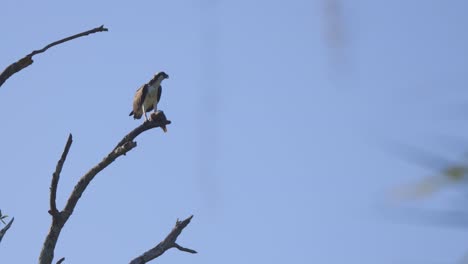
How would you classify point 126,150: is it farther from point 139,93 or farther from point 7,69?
point 139,93

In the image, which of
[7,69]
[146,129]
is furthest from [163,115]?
[7,69]

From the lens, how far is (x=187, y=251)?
32.1ft

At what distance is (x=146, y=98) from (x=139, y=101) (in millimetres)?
137

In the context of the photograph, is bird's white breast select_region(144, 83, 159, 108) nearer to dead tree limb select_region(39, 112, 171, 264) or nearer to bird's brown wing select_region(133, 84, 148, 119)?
bird's brown wing select_region(133, 84, 148, 119)

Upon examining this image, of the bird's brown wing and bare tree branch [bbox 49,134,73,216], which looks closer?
bare tree branch [bbox 49,134,73,216]

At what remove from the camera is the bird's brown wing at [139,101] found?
15.1 meters

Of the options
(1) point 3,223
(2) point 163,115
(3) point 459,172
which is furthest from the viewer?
(2) point 163,115

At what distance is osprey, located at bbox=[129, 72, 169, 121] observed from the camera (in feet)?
49.5

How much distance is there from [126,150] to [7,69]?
2.19 meters

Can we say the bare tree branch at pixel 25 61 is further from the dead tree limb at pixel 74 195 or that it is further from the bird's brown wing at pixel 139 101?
the bird's brown wing at pixel 139 101

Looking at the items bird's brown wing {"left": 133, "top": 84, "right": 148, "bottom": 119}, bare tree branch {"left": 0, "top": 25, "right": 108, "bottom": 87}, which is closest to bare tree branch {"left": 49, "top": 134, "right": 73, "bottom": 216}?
bare tree branch {"left": 0, "top": 25, "right": 108, "bottom": 87}

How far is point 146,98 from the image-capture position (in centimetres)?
1516

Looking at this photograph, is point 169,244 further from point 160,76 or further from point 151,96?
point 160,76

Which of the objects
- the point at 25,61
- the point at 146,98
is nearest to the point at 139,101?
the point at 146,98
